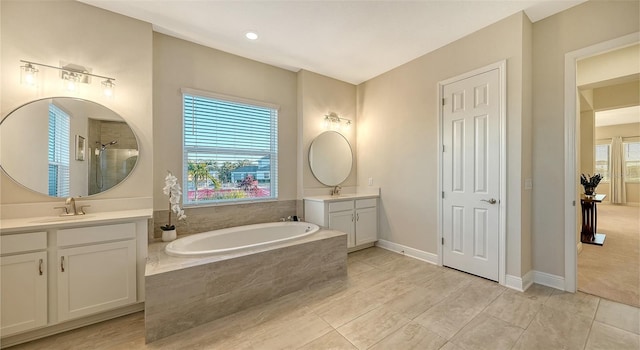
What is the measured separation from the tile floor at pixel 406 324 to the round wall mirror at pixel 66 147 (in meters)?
1.23

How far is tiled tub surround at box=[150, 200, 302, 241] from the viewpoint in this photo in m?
2.79

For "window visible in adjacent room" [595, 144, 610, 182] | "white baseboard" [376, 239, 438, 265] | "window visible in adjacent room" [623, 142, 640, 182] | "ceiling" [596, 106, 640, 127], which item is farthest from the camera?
"window visible in adjacent room" [595, 144, 610, 182]

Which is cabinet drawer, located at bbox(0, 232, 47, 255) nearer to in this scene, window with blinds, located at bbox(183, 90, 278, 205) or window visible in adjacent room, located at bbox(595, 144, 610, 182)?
window with blinds, located at bbox(183, 90, 278, 205)

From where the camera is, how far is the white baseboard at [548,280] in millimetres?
2412

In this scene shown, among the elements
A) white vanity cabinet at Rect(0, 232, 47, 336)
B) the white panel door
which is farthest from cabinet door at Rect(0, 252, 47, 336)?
the white panel door

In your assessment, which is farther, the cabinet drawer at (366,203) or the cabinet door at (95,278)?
the cabinet drawer at (366,203)

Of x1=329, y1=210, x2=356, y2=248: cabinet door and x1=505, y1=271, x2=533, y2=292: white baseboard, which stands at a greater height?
x1=329, y1=210, x2=356, y2=248: cabinet door

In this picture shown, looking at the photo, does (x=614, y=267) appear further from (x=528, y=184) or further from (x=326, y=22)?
(x=326, y=22)

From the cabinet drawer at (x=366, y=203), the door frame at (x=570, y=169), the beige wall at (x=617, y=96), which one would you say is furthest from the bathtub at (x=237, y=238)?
the beige wall at (x=617, y=96)

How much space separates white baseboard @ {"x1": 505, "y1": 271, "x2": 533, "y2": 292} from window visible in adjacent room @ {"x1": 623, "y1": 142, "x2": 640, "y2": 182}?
9.26 metres

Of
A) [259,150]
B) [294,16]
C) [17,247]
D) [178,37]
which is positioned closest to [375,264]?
[259,150]

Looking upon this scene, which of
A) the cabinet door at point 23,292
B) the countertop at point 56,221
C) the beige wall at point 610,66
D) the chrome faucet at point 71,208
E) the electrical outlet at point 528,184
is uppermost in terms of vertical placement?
the beige wall at point 610,66

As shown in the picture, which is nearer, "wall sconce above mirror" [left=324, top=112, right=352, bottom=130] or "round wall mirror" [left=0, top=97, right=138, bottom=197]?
"round wall mirror" [left=0, top=97, right=138, bottom=197]

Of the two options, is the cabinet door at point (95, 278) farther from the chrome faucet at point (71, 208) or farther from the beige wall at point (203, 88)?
the beige wall at point (203, 88)
